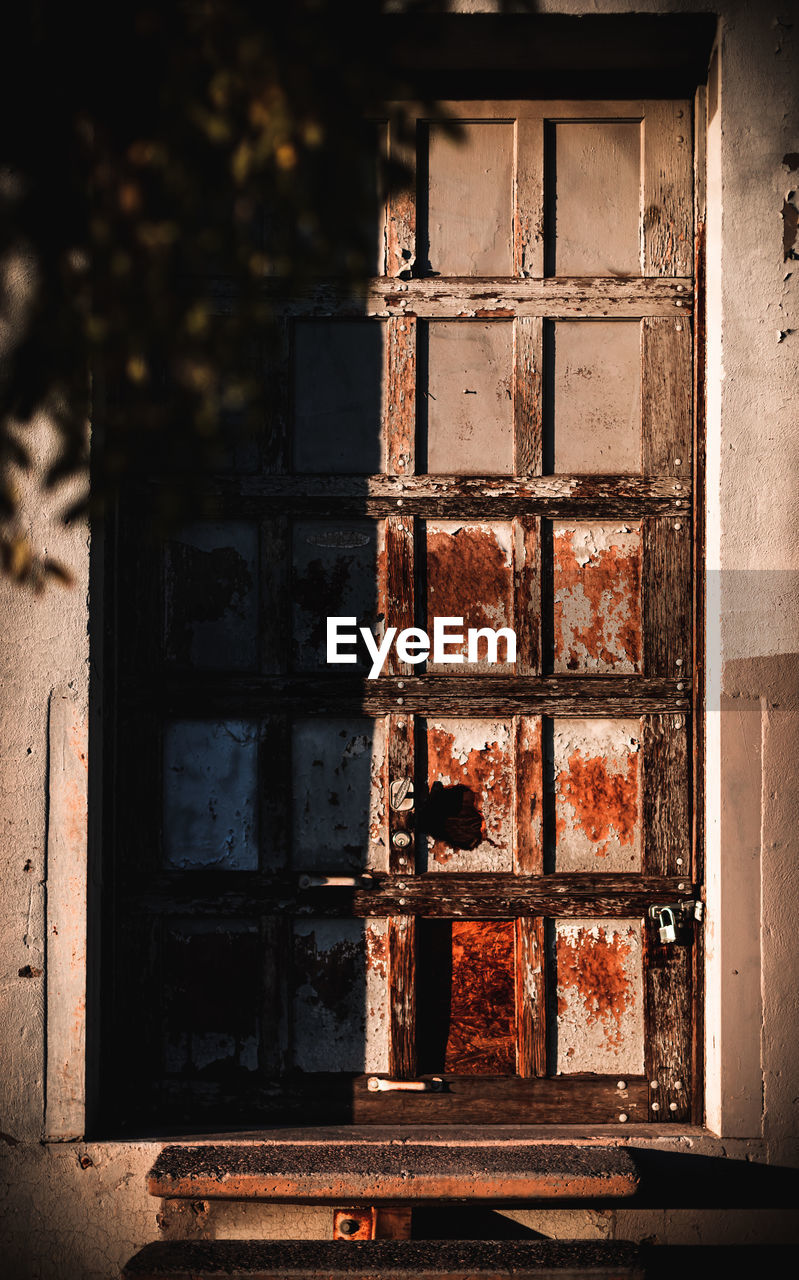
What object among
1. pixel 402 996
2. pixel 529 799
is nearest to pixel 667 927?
pixel 529 799

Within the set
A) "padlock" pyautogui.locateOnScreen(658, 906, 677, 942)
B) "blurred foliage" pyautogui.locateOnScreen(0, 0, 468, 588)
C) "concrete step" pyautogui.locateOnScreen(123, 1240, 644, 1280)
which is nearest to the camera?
"blurred foliage" pyautogui.locateOnScreen(0, 0, 468, 588)

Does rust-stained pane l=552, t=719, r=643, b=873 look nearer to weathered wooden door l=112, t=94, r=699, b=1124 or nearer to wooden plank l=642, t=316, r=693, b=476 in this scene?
weathered wooden door l=112, t=94, r=699, b=1124

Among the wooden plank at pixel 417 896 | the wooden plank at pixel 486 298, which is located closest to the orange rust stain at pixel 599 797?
the wooden plank at pixel 417 896

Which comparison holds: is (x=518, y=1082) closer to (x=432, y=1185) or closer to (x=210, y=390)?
(x=432, y=1185)

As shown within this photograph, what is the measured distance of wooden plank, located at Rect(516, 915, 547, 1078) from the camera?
2.88m

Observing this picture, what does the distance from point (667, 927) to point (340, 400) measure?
2046 mm

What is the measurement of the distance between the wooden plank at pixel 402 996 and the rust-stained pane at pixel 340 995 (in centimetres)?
3

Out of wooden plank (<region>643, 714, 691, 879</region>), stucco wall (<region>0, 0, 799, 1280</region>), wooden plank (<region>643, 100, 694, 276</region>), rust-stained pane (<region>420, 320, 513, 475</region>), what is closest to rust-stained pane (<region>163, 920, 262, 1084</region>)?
stucco wall (<region>0, 0, 799, 1280</region>)

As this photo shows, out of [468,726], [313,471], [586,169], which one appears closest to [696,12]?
[586,169]

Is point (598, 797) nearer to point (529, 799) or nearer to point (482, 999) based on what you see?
point (529, 799)

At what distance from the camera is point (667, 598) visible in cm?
294

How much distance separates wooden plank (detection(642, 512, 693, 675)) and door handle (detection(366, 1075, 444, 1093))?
152cm

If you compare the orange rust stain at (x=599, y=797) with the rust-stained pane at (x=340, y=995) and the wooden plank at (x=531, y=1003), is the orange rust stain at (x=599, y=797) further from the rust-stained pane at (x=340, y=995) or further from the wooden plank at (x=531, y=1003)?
the rust-stained pane at (x=340, y=995)

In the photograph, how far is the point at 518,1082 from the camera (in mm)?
2887
